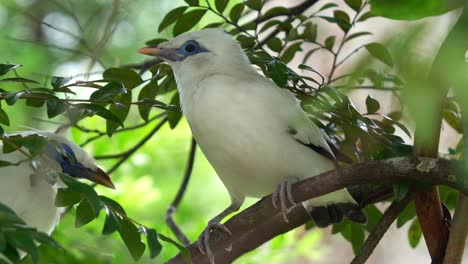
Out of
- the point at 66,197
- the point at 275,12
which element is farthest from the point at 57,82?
the point at 275,12

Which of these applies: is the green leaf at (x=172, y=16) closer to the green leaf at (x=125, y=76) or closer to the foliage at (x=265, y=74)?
the foliage at (x=265, y=74)

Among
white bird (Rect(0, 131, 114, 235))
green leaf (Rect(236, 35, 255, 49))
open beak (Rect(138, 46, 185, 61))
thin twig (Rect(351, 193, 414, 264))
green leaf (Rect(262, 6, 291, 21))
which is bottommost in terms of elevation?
white bird (Rect(0, 131, 114, 235))

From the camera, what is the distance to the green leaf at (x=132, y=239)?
1204 millimetres

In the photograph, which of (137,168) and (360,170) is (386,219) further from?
(137,168)

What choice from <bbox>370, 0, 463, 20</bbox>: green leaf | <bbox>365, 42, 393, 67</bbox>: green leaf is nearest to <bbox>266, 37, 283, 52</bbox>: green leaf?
<bbox>365, 42, 393, 67</bbox>: green leaf

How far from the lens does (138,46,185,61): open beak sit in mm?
1930

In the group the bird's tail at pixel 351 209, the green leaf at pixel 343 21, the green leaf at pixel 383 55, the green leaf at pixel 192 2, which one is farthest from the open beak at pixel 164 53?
the green leaf at pixel 383 55

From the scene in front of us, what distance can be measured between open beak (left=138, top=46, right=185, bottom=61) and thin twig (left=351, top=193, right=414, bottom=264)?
2.40 feet

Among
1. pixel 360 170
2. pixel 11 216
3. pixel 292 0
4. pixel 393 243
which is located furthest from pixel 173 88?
pixel 393 243

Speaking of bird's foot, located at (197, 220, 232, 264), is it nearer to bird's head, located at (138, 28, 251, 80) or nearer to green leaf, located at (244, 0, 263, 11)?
bird's head, located at (138, 28, 251, 80)

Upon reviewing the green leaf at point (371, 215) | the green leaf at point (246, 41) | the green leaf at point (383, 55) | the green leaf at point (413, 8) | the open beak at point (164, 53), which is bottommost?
the green leaf at point (371, 215)

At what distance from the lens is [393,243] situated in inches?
191

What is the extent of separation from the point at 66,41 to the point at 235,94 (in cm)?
98

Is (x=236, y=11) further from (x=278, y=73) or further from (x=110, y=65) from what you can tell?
(x=110, y=65)
